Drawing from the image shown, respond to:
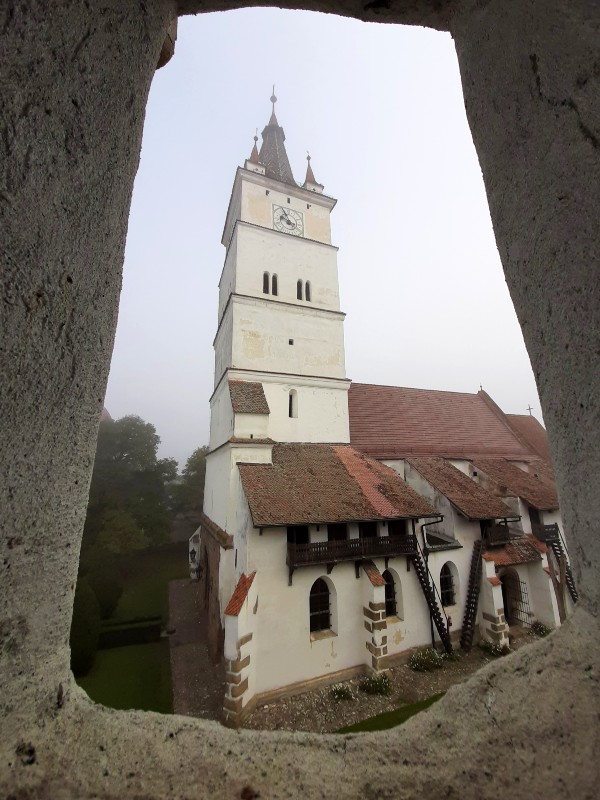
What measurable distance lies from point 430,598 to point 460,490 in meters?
4.16

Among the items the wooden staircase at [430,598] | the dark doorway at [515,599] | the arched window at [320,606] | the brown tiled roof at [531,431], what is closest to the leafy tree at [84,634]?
the arched window at [320,606]

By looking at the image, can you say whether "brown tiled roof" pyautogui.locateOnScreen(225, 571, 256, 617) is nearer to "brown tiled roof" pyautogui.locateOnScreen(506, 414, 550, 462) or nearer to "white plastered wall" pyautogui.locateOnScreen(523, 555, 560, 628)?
"white plastered wall" pyautogui.locateOnScreen(523, 555, 560, 628)

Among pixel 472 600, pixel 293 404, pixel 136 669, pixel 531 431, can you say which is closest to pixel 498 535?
pixel 472 600

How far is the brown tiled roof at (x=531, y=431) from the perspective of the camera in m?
17.7

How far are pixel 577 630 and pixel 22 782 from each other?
1407mm

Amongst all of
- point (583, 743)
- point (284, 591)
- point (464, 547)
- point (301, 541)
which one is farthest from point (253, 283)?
point (583, 743)

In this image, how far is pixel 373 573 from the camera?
9.63 metres

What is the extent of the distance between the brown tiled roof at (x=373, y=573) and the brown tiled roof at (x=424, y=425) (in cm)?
473

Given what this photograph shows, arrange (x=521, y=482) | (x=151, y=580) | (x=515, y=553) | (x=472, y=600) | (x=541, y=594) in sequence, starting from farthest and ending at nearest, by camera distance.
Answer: (x=151, y=580) < (x=521, y=482) < (x=515, y=553) < (x=541, y=594) < (x=472, y=600)

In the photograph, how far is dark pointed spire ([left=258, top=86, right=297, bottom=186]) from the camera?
1952cm

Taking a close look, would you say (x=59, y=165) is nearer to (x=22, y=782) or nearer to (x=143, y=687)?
(x=22, y=782)

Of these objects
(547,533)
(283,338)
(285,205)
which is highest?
(285,205)

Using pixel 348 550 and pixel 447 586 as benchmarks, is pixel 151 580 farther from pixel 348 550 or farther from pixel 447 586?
pixel 447 586

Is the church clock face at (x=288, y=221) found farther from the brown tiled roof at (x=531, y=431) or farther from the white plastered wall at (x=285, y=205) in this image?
the brown tiled roof at (x=531, y=431)
